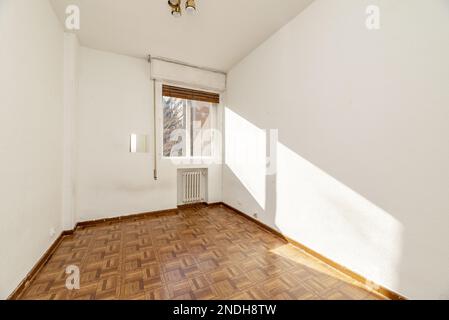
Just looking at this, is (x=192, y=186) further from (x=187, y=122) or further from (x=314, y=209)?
(x=314, y=209)

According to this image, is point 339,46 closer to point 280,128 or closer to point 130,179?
point 280,128

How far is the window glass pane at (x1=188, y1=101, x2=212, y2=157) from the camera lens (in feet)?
14.2

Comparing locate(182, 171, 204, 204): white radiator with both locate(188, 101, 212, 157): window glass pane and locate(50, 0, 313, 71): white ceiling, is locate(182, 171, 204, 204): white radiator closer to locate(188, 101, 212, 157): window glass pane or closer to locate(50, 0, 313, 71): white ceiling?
locate(188, 101, 212, 157): window glass pane

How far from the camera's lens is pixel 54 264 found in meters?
2.11

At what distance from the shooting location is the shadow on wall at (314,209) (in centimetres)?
169

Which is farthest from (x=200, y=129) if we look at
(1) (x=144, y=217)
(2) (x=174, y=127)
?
(1) (x=144, y=217)

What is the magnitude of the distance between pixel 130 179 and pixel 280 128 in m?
2.95

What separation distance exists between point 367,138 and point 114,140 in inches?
152

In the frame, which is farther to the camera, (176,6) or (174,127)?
(174,127)

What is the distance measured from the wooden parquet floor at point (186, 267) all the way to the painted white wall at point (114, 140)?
57 cm

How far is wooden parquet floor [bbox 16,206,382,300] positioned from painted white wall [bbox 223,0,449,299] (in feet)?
1.29

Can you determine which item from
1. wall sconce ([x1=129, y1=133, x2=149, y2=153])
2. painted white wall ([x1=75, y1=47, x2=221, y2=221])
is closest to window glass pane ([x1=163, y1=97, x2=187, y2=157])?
painted white wall ([x1=75, y1=47, x2=221, y2=221])

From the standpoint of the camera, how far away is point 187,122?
14.0 feet
